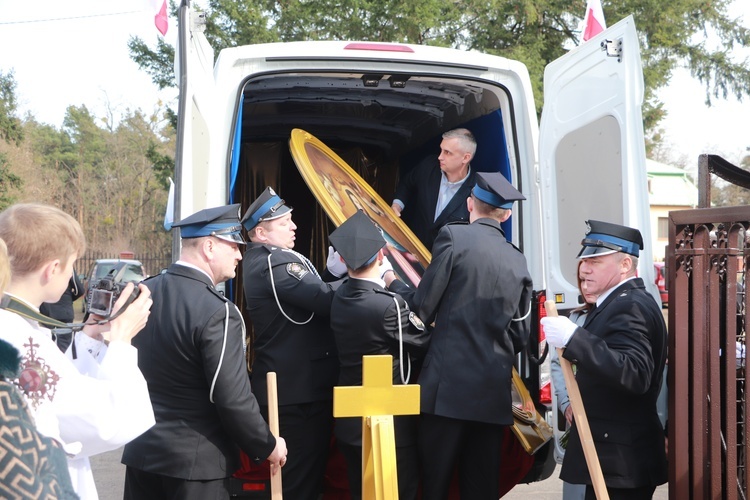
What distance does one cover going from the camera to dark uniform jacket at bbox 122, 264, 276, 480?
10.3 ft

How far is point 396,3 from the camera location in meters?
Result: 15.6

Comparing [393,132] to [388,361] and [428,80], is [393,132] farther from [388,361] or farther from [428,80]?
[388,361]

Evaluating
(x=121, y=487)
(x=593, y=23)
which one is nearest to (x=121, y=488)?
(x=121, y=487)

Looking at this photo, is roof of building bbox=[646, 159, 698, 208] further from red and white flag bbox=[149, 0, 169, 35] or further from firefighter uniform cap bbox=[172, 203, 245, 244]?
firefighter uniform cap bbox=[172, 203, 245, 244]

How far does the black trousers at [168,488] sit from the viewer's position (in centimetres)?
316

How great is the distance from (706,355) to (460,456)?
4.13 ft

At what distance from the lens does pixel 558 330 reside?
3.30 m

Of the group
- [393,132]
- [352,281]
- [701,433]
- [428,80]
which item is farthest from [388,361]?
[393,132]

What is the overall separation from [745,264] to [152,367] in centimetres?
214

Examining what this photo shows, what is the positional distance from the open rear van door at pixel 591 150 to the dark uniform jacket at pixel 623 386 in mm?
430

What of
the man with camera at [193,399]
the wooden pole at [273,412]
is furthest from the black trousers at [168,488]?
the wooden pole at [273,412]

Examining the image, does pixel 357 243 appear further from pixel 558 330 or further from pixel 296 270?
pixel 558 330

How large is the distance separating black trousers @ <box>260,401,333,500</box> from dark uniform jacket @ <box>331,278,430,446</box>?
0.20 meters

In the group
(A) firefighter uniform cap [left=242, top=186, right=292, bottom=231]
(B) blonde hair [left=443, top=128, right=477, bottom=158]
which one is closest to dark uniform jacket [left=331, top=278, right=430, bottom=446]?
(A) firefighter uniform cap [left=242, top=186, right=292, bottom=231]
